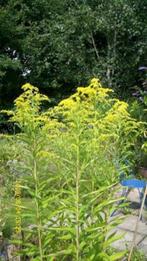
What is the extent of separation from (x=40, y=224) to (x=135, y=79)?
10382 millimetres

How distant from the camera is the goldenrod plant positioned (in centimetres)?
274

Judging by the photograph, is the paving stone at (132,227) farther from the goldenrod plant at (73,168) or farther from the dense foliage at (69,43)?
the dense foliage at (69,43)

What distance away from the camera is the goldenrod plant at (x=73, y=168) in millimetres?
2738

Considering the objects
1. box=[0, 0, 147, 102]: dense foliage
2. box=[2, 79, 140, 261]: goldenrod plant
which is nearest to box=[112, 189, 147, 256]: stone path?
box=[2, 79, 140, 261]: goldenrod plant

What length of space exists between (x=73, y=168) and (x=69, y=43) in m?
10.2

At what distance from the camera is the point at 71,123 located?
2.73 m

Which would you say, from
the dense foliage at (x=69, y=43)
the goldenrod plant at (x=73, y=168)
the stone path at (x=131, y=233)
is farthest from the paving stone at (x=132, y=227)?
the dense foliage at (x=69, y=43)

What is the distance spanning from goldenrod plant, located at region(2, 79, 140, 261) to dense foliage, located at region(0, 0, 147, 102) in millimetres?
9303

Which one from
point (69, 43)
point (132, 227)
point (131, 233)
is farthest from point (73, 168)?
point (69, 43)

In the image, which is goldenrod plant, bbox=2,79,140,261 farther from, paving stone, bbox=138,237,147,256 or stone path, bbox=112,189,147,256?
paving stone, bbox=138,237,147,256

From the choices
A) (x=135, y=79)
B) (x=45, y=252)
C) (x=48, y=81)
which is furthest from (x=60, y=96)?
(x=45, y=252)

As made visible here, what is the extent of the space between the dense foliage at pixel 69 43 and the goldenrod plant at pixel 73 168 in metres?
9.30

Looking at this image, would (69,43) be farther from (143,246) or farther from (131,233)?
(143,246)

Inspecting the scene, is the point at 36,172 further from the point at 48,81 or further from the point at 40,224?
the point at 48,81
